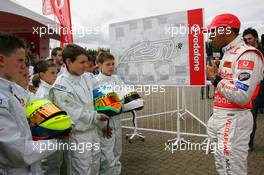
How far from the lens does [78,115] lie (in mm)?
2980

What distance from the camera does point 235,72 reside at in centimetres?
265

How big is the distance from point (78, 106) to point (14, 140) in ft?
4.77

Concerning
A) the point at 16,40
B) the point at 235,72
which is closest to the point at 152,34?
the point at 235,72

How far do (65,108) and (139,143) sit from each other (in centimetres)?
331

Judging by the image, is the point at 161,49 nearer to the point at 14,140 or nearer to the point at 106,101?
the point at 106,101

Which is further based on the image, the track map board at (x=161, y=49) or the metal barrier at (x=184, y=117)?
the metal barrier at (x=184, y=117)

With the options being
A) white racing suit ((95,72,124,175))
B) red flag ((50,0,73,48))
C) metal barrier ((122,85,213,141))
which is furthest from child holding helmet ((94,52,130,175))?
red flag ((50,0,73,48))

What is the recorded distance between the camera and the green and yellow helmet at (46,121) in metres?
2.05

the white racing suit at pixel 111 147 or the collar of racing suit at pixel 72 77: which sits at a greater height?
the collar of racing suit at pixel 72 77

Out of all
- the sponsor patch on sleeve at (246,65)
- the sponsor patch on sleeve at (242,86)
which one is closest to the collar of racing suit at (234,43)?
the sponsor patch on sleeve at (246,65)

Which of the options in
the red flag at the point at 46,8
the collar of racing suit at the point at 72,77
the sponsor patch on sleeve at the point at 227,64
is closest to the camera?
the sponsor patch on sleeve at the point at 227,64

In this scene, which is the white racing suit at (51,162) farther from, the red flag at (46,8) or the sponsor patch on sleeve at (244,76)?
the red flag at (46,8)

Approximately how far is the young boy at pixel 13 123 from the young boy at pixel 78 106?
3.69 ft

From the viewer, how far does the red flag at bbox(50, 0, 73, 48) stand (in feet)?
23.8
